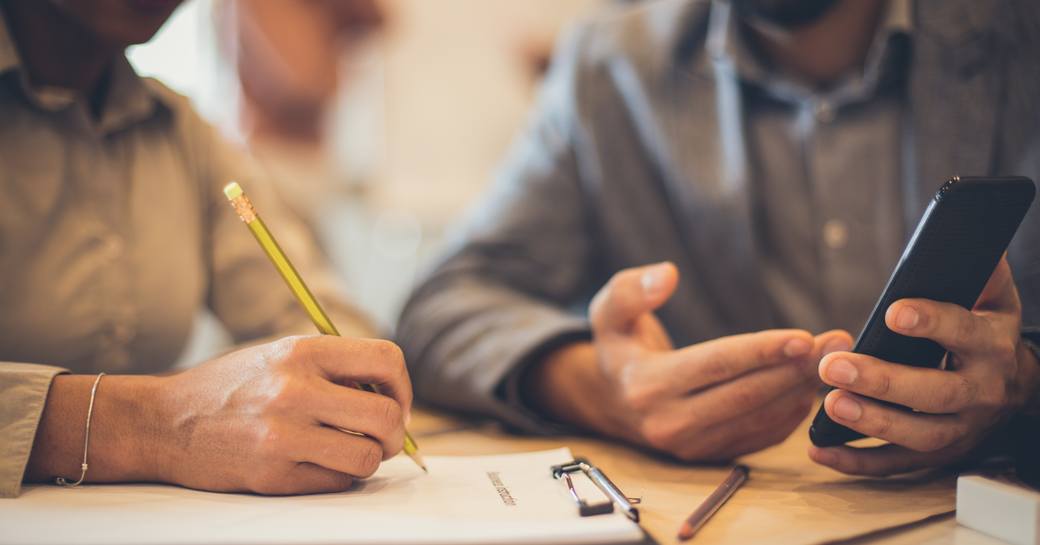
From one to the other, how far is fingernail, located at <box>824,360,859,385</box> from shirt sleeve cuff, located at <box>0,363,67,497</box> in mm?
576

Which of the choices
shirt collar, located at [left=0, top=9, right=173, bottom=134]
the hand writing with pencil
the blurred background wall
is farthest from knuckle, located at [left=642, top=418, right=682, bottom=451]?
the blurred background wall

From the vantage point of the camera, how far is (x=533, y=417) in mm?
824

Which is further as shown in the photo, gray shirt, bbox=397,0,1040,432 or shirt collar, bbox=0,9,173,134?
gray shirt, bbox=397,0,1040,432

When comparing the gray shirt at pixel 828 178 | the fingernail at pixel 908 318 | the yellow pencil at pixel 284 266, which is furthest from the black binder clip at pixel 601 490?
the gray shirt at pixel 828 178

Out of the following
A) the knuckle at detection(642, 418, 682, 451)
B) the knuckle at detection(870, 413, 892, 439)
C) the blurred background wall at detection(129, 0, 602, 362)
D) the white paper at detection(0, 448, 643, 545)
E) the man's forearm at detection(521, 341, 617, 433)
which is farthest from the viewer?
the blurred background wall at detection(129, 0, 602, 362)

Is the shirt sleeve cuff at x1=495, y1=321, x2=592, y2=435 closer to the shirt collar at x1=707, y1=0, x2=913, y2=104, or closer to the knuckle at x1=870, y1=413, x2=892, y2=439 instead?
the knuckle at x1=870, y1=413, x2=892, y2=439

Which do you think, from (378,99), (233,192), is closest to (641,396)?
(233,192)

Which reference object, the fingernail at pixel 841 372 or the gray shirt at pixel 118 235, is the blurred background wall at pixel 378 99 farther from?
the fingernail at pixel 841 372

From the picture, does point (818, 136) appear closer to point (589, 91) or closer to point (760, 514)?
point (589, 91)

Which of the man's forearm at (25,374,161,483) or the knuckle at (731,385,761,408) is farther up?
the knuckle at (731,385,761,408)

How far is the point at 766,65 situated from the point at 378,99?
2359mm

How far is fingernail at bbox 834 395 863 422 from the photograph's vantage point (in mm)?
545

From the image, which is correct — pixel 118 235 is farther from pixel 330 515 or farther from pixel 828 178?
pixel 828 178

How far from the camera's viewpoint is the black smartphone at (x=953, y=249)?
500mm
